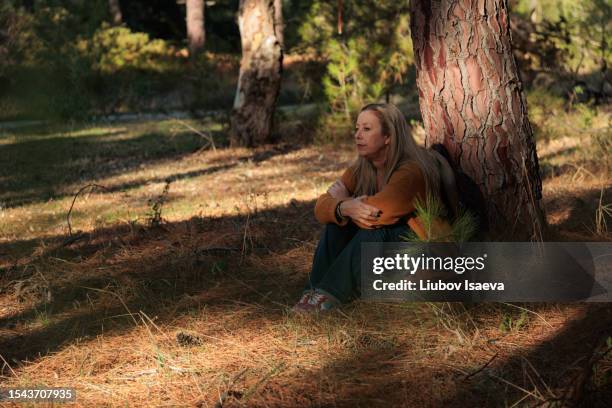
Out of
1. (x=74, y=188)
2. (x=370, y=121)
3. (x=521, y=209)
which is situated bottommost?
(x=74, y=188)

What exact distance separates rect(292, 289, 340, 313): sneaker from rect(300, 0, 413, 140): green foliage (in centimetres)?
850

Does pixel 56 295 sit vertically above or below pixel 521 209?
below

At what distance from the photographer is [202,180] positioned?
10.4 meters

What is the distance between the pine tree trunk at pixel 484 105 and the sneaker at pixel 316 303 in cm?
121

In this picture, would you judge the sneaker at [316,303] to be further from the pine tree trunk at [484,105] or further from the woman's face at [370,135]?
the pine tree trunk at [484,105]

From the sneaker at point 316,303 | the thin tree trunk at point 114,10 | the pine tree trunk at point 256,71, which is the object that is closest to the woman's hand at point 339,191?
the sneaker at point 316,303

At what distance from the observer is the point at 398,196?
4.52 metres

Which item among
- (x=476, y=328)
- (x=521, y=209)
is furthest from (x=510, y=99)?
(x=476, y=328)

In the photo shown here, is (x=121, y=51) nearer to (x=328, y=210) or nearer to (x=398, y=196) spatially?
(x=328, y=210)

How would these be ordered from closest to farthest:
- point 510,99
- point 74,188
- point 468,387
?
point 468,387 → point 510,99 → point 74,188

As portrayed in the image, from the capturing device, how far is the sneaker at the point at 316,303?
4.48 m

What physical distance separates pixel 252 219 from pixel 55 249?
61.1 inches

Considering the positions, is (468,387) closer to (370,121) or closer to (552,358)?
(552,358)

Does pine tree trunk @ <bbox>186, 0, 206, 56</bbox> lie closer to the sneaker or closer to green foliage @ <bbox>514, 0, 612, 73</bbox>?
green foliage @ <bbox>514, 0, 612, 73</bbox>
